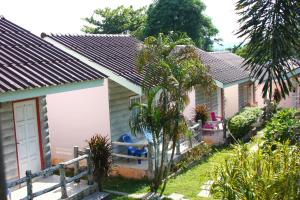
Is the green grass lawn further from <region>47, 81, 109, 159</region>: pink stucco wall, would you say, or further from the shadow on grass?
<region>47, 81, 109, 159</region>: pink stucco wall

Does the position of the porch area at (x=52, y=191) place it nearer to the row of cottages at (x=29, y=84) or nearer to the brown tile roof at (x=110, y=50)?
the row of cottages at (x=29, y=84)

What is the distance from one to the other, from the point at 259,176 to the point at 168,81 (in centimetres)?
350

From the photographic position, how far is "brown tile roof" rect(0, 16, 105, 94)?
24.3 ft

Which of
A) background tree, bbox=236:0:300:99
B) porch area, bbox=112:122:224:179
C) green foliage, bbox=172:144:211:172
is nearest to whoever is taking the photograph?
background tree, bbox=236:0:300:99

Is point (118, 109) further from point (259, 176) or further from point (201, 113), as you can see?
point (259, 176)

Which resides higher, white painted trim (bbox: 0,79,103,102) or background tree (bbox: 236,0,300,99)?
background tree (bbox: 236,0,300,99)

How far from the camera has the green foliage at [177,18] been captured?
139 ft

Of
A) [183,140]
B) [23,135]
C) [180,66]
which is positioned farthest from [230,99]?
[23,135]

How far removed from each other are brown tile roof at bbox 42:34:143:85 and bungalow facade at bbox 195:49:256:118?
394 cm

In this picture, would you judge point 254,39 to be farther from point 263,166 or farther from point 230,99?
point 230,99

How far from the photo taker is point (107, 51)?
13812mm

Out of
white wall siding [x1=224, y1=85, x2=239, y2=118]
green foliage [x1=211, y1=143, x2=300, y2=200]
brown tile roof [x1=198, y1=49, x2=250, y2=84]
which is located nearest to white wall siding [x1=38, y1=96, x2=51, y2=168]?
green foliage [x1=211, y1=143, x2=300, y2=200]

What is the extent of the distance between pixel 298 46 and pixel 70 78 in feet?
15.4

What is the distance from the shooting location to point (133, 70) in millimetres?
12406
